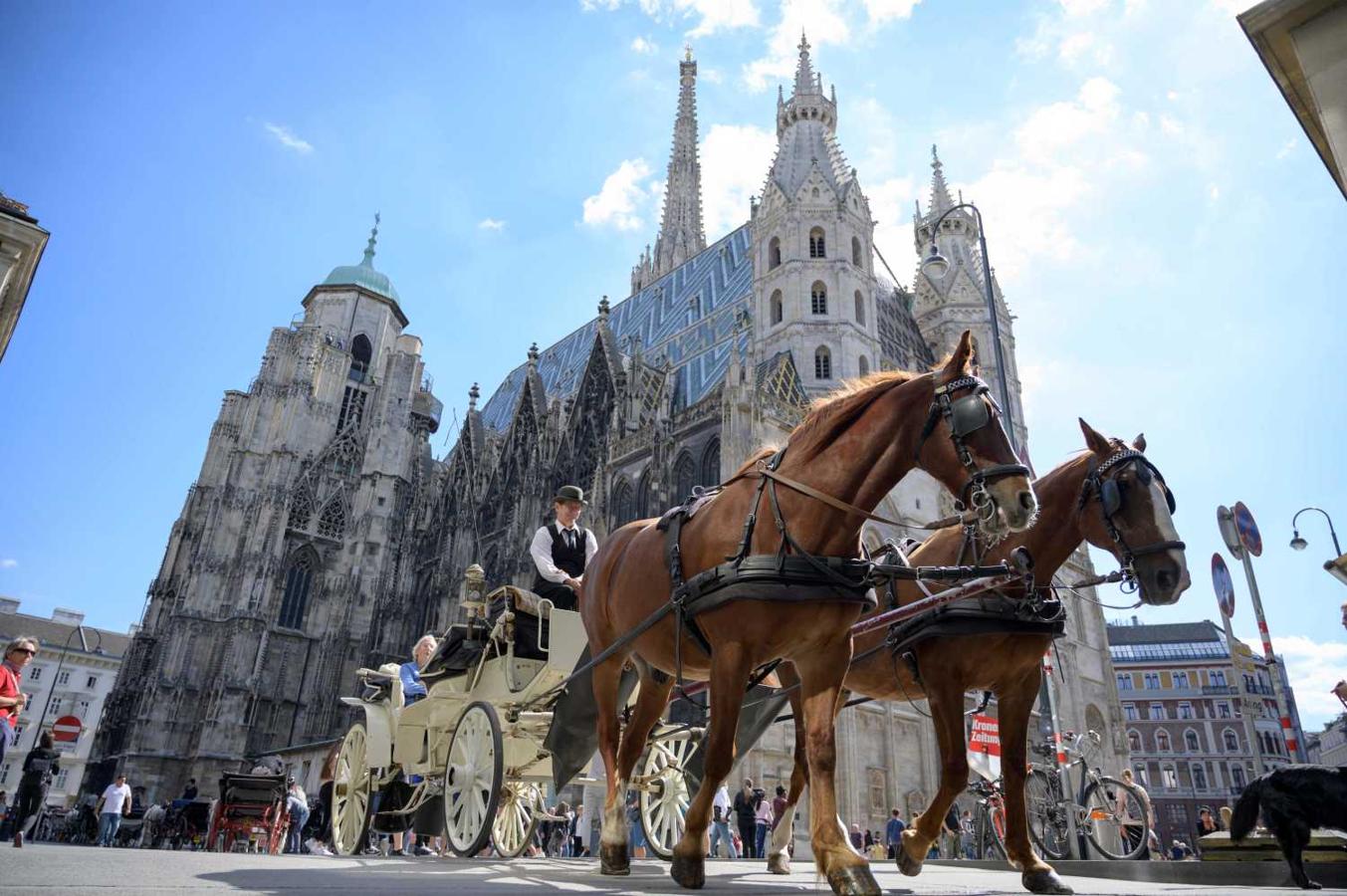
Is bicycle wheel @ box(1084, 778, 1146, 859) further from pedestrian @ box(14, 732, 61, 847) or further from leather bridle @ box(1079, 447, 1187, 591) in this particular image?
pedestrian @ box(14, 732, 61, 847)

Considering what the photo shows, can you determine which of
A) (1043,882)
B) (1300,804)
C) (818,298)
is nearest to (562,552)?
(1043,882)

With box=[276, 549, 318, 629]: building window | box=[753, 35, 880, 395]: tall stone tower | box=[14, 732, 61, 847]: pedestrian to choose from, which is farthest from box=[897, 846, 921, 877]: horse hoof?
box=[276, 549, 318, 629]: building window

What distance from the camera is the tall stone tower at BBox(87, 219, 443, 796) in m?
40.8

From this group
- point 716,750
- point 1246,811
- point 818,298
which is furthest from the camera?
point 818,298

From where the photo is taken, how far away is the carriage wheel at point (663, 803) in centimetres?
707

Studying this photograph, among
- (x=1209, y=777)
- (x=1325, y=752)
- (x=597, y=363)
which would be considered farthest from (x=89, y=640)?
(x=1325, y=752)

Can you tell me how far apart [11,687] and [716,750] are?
638cm

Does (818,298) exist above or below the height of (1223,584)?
above

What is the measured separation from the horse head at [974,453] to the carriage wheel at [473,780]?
11.8 feet

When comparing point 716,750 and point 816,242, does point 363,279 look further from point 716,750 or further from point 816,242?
point 716,750

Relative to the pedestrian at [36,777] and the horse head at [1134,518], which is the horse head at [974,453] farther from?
the pedestrian at [36,777]

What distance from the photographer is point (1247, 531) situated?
13.1 metres

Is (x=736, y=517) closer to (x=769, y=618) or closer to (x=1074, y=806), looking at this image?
(x=769, y=618)

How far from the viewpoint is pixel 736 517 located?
14.7ft
